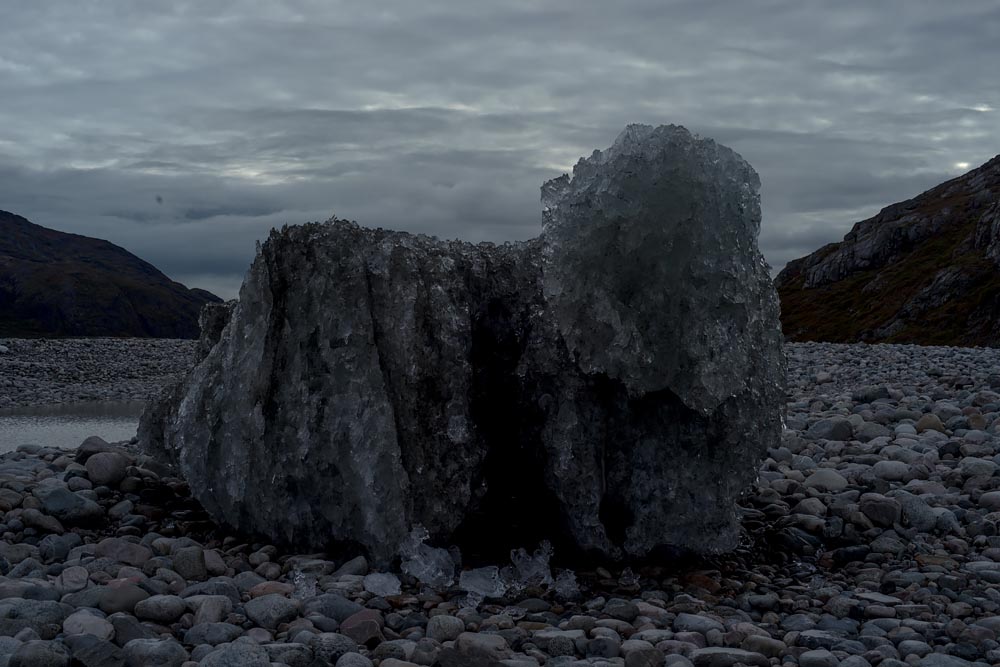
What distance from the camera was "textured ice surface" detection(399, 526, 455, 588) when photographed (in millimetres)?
7262

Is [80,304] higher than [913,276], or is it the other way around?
[913,276]

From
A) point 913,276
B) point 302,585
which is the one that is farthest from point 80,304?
point 302,585

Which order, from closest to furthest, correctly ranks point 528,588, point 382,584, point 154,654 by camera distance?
point 154,654, point 382,584, point 528,588

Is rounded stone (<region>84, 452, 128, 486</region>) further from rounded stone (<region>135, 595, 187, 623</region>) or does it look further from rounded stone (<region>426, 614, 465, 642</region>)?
rounded stone (<region>426, 614, 465, 642</region>)

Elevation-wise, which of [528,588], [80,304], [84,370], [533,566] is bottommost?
[84,370]

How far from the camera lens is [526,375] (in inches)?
303

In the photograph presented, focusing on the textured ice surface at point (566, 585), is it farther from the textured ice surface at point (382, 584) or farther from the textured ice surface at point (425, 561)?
the textured ice surface at point (382, 584)

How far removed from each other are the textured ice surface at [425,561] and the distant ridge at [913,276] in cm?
4866

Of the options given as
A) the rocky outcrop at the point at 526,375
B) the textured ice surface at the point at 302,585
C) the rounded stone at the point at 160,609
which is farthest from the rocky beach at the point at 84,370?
the rounded stone at the point at 160,609

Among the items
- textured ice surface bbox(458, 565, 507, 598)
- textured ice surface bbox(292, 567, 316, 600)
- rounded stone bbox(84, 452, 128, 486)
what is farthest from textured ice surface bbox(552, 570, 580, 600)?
rounded stone bbox(84, 452, 128, 486)

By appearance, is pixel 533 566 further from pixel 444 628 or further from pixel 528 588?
pixel 444 628

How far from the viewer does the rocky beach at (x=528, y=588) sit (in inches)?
222

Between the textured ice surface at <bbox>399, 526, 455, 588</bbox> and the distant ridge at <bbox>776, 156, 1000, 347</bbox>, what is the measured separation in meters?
48.7

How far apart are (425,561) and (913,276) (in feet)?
230
